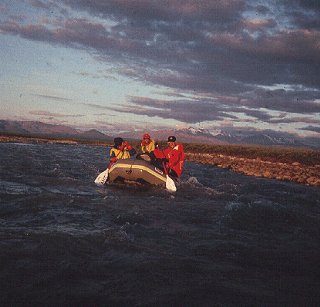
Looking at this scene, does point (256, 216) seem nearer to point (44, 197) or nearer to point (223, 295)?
point (223, 295)

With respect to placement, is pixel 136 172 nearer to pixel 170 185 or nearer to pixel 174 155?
pixel 170 185

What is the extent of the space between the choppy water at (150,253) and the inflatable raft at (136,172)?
9.75ft

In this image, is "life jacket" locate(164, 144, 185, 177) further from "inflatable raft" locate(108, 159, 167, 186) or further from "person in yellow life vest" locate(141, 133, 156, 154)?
"inflatable raft" locate(108, 159, 167, 186)

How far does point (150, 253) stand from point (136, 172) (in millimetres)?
8441

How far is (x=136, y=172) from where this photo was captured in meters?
15.5

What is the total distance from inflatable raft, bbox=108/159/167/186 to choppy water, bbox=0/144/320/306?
9.75 feet

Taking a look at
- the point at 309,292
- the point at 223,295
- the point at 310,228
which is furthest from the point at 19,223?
the point at 310,228

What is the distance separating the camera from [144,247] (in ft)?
24.9

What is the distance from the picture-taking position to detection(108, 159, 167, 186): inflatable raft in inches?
613

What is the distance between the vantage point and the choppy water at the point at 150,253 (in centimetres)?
547

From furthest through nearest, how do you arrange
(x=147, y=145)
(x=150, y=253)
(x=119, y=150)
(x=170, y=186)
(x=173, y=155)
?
(x=147, y=145) → (x=173, y=155) → (x=119, y=150) → (x=170, y=186) → (x=150, y=253)

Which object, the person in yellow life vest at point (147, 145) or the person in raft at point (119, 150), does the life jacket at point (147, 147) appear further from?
the person in raft at point (119, 150)

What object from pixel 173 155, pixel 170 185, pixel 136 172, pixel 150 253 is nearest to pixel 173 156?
pixel 173 155

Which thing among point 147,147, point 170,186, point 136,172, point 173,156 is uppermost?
point 147,147
